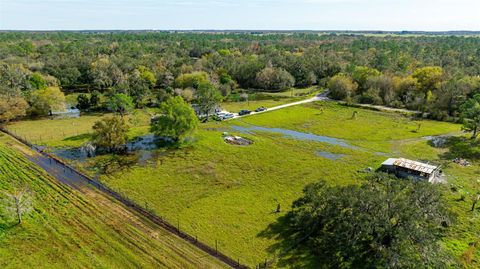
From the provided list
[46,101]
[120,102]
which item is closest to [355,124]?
[120,102]

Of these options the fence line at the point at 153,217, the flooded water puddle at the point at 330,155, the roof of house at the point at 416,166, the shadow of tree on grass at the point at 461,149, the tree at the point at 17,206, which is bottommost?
the shadow of tree on grass at the point at 461,149

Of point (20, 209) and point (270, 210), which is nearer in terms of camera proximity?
point (20, 209)

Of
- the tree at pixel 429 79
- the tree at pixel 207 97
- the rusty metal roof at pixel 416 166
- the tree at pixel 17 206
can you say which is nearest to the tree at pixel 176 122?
the tree at pixel 207 97

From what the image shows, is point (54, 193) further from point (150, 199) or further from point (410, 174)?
point (410, 174)

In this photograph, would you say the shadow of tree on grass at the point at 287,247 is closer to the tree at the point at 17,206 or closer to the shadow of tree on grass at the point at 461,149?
the tree at the point at 17,206

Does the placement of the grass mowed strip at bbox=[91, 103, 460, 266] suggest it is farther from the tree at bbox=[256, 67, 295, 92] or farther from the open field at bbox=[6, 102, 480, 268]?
the tree at bbox=[256, 67, 295, 92]

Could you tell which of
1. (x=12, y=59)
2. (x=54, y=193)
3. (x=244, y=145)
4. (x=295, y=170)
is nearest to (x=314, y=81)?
(x=244, y=145)
